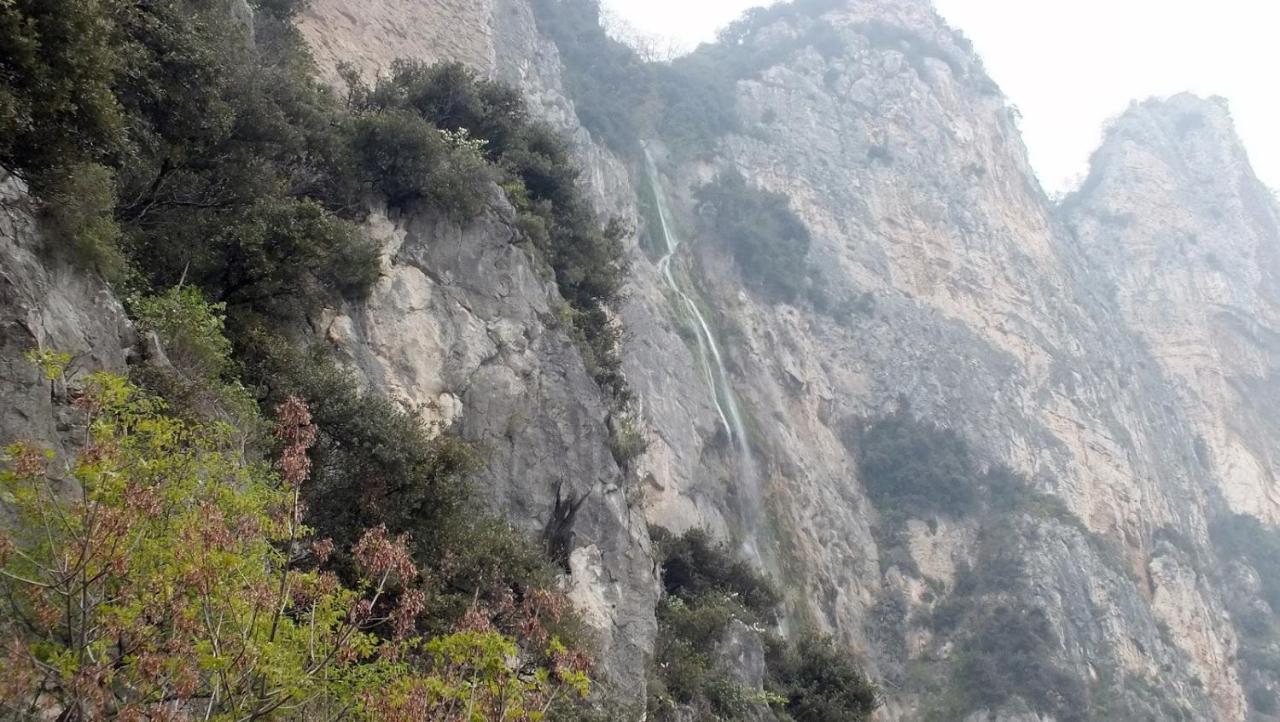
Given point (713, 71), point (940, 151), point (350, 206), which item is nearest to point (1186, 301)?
point (940, 151)

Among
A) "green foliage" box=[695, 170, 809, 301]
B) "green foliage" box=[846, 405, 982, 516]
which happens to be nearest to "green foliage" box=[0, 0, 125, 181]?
"green foliage" box=[846, 405, 982, 516]

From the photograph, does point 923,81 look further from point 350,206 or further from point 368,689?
point 368,689

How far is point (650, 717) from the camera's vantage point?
12.0 m

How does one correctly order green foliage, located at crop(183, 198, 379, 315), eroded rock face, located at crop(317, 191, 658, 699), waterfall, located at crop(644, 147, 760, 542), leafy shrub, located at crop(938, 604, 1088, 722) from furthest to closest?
leafy shrub, located at crop(938, 604, 1088, 722)
waterfall, located at crop(644, 147, 760, 542)
eroded rock face, located at crop(317, 191, 658, 699)
green foliage, located at crop(183, 198, 379, 315)

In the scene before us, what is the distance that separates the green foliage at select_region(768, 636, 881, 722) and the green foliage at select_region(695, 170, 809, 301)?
2227 centimetres

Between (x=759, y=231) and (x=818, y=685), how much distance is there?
2538 cm

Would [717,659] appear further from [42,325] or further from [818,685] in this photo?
[42,325]

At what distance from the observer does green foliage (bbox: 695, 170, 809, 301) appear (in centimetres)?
3847

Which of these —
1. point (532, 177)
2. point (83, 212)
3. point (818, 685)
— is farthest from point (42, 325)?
point (818, 685)

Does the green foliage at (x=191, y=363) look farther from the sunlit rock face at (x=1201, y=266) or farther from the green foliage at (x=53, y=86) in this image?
the sunlit rock face at (x=1201, y=266)

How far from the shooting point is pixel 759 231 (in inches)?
1545

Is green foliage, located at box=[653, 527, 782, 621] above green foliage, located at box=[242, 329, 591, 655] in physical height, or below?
below

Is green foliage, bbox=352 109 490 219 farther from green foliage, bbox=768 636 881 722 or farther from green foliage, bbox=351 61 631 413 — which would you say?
green foliage, bbox=768 636 881 722

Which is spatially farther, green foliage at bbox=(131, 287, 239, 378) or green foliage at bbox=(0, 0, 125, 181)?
green foliage at bbox=(131, 287, 239, 378)
